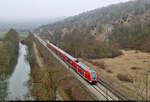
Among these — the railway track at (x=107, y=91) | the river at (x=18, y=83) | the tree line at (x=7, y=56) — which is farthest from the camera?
the tree line at (x=7, y=56)

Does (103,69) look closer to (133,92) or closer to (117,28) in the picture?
(133,92)

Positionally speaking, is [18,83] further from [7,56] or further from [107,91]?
[107,91]

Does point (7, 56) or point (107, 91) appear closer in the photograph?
point (107, 91)

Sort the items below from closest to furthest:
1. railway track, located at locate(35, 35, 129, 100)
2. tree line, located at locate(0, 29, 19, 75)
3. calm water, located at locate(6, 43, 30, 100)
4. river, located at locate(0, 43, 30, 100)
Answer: railway track, located at locate(35, 35, 129, 100) < river, located at locate(0, 43, 30, 100) < calm water, located at locate(6, 43, 30, 100) < tree line, located at locate(0, 29, 19, 75)

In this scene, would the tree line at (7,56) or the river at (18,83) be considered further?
the tree line at (7,56)

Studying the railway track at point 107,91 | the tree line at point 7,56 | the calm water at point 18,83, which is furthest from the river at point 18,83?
the railway track at point 107,91

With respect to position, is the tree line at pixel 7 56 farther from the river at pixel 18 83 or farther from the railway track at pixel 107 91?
the railway track at pixel 107 91

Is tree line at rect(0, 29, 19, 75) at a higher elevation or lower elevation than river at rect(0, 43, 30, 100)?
higher

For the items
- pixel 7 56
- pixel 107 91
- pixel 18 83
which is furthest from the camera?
pixel 7 56

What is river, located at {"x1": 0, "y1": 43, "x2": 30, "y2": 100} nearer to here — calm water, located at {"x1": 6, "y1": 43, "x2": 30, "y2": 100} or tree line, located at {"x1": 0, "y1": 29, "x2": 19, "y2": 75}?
calm water, located at {"x1": 6, "y1": 43, "x2": 30, "y2": 100}

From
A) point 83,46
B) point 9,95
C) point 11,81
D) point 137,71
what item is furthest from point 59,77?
point 83,46

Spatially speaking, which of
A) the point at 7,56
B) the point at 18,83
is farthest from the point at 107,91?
the point at 7,56

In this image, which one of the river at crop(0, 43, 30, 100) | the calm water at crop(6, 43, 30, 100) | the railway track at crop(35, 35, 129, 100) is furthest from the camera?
the calm water at crop(6, 43, 30, 100)

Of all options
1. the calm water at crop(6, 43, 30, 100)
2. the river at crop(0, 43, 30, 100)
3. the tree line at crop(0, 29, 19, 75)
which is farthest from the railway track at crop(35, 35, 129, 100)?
the tree line at crop(0, 29, 19, 75)
